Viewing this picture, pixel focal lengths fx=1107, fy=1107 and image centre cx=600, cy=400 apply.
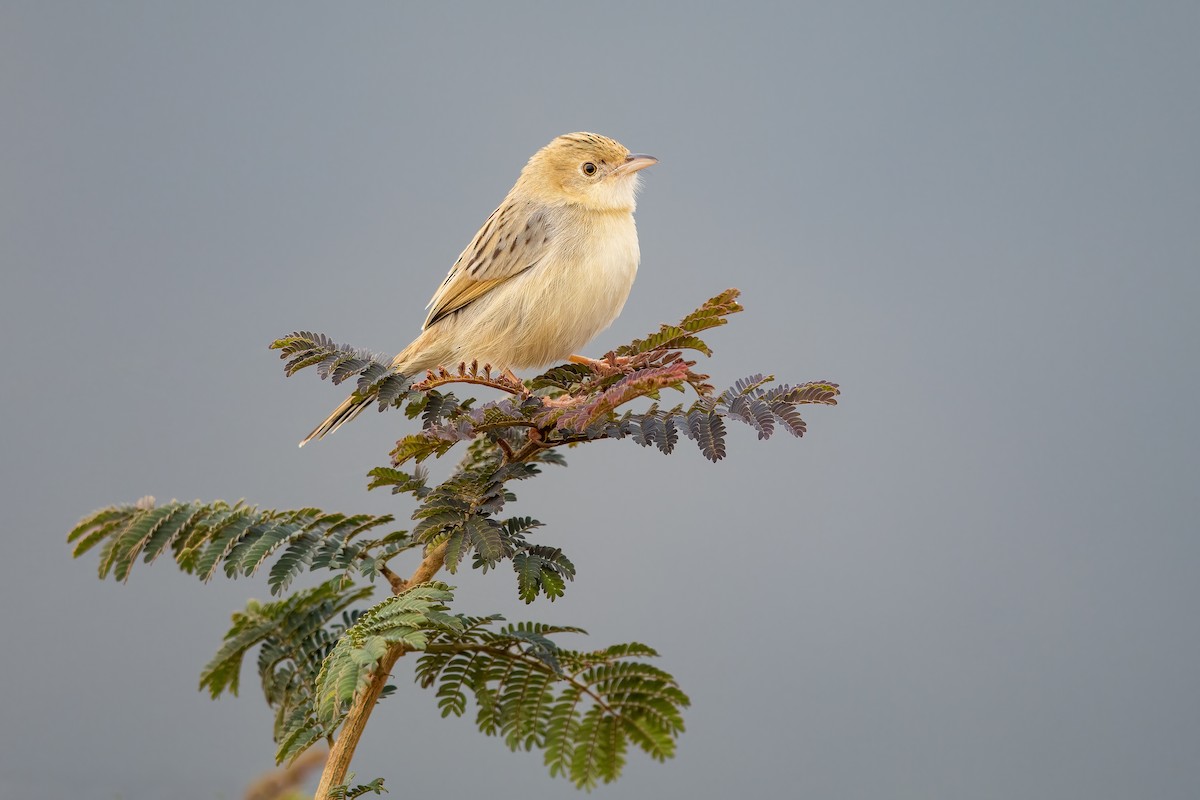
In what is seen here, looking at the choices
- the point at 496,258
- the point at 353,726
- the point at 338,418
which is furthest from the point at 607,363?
the point at 353,726

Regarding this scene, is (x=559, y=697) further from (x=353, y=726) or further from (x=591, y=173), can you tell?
(x=591, y=173)

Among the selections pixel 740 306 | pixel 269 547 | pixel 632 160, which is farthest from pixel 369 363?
pixel 632 160

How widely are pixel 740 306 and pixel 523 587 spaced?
122 centimetres

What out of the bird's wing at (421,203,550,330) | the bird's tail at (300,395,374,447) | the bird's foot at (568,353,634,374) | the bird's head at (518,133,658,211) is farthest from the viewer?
the bird's head at (518,133,658,211)

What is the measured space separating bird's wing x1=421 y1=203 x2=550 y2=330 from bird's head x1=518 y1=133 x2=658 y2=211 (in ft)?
0.59

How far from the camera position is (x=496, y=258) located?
16.4 feet

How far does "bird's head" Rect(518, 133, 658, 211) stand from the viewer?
203 inches

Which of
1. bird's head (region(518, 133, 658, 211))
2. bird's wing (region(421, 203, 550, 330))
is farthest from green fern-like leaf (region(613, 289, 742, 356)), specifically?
bird's head (region(518, 133, 658, 211))

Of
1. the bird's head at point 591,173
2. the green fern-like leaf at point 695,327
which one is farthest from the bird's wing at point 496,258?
the green fern-like leaf at point 695,327

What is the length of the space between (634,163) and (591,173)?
21cm

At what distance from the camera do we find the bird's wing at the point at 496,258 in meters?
4.94

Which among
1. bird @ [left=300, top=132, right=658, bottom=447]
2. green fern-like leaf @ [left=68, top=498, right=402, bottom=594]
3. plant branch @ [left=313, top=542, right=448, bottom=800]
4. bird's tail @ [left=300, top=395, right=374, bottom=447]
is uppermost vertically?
bird @ [left=300, top=132, right=658, bottom=447]

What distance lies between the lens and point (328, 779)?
3871 millimetres

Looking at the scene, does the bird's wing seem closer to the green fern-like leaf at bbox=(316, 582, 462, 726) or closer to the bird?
the bird
